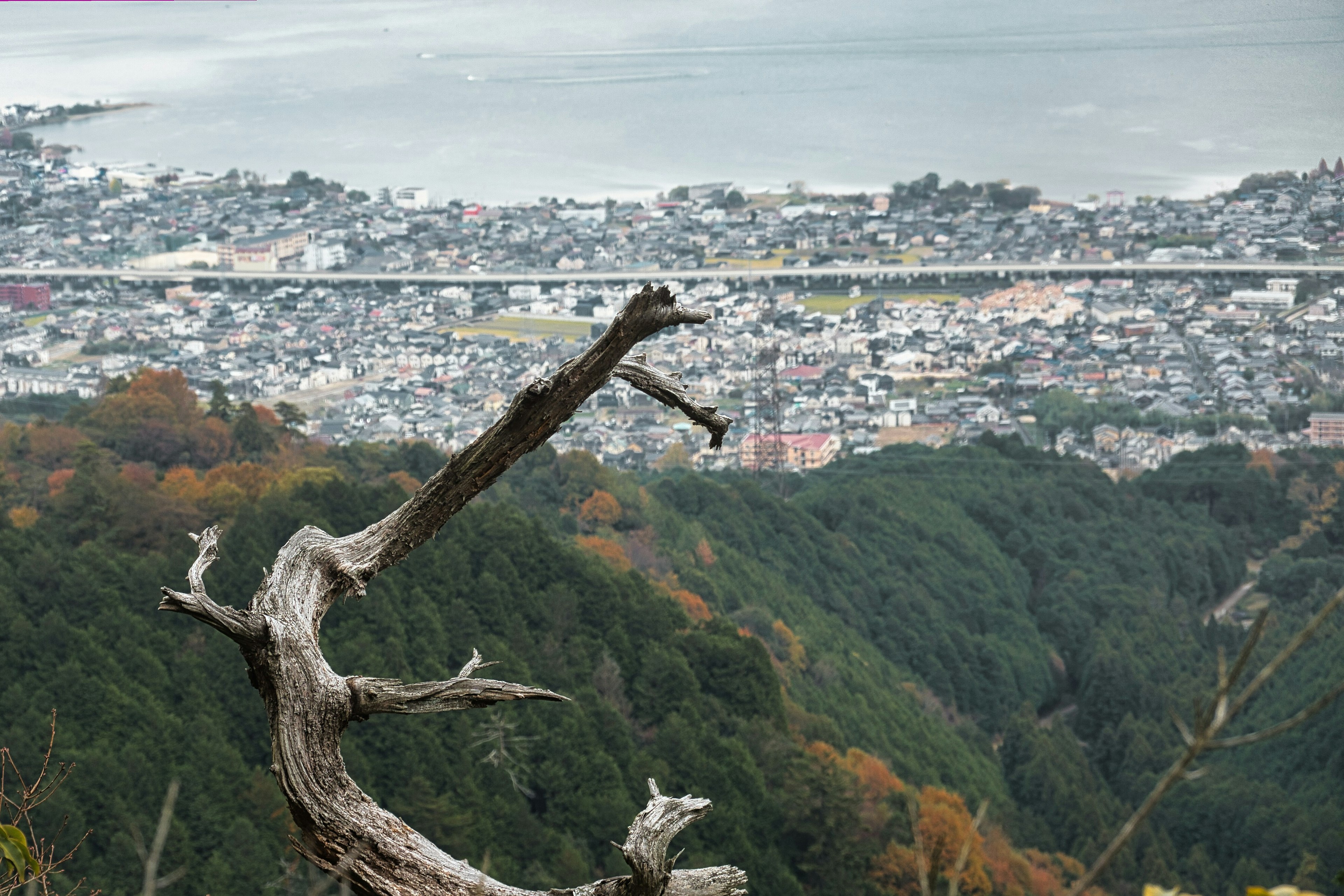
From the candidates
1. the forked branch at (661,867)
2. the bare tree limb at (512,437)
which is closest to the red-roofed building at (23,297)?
the bare tree limb at (512,437)

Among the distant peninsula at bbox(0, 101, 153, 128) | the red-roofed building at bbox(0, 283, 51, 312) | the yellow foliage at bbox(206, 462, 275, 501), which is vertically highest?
the distant peninsula at bbox(0, 101, 153, 128)

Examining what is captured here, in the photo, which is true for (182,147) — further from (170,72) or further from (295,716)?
(295,716)

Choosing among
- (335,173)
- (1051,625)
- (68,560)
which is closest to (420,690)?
(68,560)

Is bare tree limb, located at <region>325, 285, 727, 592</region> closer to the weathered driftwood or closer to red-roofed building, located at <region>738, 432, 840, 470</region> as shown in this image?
the weathered driftwood

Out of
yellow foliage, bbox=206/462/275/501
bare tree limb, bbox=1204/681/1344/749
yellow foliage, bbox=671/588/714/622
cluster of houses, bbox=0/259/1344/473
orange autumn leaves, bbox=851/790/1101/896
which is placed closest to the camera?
bare tree limb, bbox=1204/681/1344/749

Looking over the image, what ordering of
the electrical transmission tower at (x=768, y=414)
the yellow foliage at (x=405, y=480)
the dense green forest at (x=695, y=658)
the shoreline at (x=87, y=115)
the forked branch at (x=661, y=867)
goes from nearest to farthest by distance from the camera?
the forked branch at (x=661, y=867)
the dense green forest at (x=695, y=658)
the yellow foliage at (x=405, y=480)
the electrical transmission tower at (x=768, y=414)
the shoreline at (x=87, y=115)

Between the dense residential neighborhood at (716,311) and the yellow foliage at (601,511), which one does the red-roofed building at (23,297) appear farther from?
the yellow foliage at (601,511)

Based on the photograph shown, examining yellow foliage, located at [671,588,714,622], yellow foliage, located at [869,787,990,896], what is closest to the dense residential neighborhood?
yellow foliage, located at [671,588,714,622]
